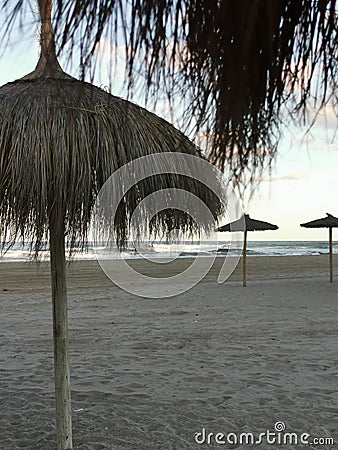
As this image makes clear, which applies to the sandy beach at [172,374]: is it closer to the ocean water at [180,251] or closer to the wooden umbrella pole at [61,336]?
the wooden umbrella pole at [61,336]

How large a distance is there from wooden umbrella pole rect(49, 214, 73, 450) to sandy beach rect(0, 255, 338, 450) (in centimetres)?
29

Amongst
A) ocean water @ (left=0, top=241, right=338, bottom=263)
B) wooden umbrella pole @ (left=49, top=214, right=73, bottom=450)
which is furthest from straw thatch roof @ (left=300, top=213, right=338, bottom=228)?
wooden umbrella pole @ (left=49, top=214, right=73, bottom=450)

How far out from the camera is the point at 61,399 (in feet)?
10.0

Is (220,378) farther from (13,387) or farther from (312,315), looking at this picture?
(312,315)

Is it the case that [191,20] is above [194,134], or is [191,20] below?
above

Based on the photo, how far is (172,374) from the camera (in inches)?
196

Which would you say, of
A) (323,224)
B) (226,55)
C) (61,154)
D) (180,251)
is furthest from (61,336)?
(323,224)

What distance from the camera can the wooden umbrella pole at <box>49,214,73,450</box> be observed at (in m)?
2.85

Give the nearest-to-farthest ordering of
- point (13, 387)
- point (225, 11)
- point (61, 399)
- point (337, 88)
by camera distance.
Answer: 1. point (225, 11)
2. point (337, 88)
3. point (61, 399)
4. point (13, 387)

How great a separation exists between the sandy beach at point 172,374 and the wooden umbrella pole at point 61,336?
287 millimetres

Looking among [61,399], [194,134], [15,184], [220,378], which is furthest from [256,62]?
[220,378]

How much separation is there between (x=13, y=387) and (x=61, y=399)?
173 cm

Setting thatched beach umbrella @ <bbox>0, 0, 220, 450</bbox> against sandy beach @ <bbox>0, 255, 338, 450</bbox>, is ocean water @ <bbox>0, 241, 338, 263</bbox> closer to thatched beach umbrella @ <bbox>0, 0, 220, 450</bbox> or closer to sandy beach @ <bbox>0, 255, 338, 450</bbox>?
thatched beach umbrella @ <bbox>0, 0, 220, 450</bbox>

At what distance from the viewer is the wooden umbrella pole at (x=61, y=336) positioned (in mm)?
2852
